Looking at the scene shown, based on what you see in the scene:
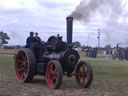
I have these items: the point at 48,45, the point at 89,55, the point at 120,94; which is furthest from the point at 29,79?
the point at 89,55

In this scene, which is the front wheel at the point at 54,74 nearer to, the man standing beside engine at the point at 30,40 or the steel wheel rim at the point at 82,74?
the steel wheel rim at the point at 82,74

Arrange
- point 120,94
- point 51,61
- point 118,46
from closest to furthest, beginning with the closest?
1. point 120,94
2. point 51,61
3. point 118,46

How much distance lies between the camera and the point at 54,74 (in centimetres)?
730

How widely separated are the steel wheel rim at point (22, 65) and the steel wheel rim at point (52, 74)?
3.30 feet

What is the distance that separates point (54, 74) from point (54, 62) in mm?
368

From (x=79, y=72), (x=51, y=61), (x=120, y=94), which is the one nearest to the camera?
(x=120, y=94)

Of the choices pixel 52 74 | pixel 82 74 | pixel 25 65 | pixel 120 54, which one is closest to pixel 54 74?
pixel 52 74

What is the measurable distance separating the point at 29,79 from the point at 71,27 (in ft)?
6.77

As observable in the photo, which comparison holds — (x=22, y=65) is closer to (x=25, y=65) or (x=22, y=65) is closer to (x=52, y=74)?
(x=25, y=65)

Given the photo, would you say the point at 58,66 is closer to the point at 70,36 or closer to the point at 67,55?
the point at 67,55

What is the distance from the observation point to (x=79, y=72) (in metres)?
7.95

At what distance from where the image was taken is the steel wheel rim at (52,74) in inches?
285

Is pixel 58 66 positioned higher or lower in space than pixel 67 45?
lower

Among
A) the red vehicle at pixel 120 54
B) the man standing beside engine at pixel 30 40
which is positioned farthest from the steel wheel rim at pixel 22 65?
the red vehicle at pixel 120 54
